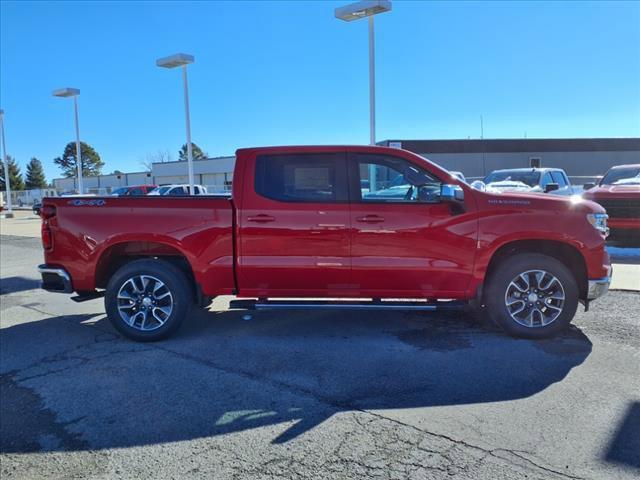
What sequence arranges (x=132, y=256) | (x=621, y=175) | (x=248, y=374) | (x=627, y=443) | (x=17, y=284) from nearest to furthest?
(x=627, y=443)
(x=248, y=374)
(x=132, y=256)
(x=17, y=284)
(x=621, y=175)

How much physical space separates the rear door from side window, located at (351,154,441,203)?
0.19 meters

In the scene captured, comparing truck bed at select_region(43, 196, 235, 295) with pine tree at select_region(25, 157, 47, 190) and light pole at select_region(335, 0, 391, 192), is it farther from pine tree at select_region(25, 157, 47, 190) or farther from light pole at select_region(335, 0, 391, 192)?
pine tree at select_region(25, 157, 47, 190)

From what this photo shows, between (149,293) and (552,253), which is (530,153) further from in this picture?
(149,293)

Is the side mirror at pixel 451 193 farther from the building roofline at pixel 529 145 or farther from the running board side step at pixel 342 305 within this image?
the building roofline at pixel 529 145

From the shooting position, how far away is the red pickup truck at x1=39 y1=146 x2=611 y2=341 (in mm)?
5023

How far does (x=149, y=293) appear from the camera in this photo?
5.36 m

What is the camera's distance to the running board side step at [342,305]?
5.13m

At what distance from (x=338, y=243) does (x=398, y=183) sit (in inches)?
39.3

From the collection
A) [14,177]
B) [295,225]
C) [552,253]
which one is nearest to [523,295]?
[552,253]

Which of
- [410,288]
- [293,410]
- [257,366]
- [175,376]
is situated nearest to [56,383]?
[175,376]

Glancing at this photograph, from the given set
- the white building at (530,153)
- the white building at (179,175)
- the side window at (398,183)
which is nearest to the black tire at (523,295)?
the side window at (398,183)

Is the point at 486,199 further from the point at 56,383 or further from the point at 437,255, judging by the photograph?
the point at 56,383

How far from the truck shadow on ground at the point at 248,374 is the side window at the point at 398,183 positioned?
1508 millimetres

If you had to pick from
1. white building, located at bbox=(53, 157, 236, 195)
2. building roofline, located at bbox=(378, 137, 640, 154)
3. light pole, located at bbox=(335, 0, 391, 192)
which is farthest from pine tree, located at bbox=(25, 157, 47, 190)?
light pole, located at bbox=(335, 0, 391, 192)
